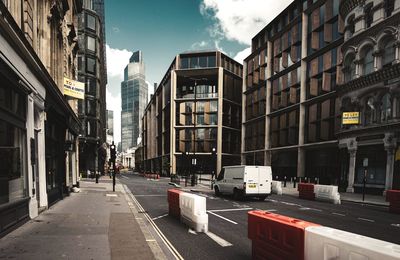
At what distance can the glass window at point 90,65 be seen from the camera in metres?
52.6

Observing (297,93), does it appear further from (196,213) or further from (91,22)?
(91,22)

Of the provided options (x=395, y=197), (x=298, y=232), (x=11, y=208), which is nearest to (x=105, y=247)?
(x=11, y=208)

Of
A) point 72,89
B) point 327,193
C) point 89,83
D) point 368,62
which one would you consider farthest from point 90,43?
point 327,193

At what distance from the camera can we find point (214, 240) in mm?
8352

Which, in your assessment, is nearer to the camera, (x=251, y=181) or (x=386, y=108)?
(x=251, y=181)

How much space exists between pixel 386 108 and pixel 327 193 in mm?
10120

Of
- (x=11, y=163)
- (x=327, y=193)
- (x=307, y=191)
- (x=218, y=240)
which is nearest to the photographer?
(x=218, y=240)

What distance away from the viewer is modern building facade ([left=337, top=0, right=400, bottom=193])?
22.5m

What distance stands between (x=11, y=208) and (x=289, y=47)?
43.2 metres

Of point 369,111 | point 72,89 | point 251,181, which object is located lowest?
point 251,181

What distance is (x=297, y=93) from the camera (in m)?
41.8

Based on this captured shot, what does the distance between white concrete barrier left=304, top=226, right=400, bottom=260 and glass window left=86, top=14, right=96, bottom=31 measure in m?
57.6

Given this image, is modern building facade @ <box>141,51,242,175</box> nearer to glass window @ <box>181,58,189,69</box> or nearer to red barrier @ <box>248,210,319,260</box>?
glass window @ <box>181,58,189,69</box>

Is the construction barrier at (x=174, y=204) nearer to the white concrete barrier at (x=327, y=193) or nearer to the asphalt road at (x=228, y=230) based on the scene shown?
the asphalt road at (x=228, y=230)
